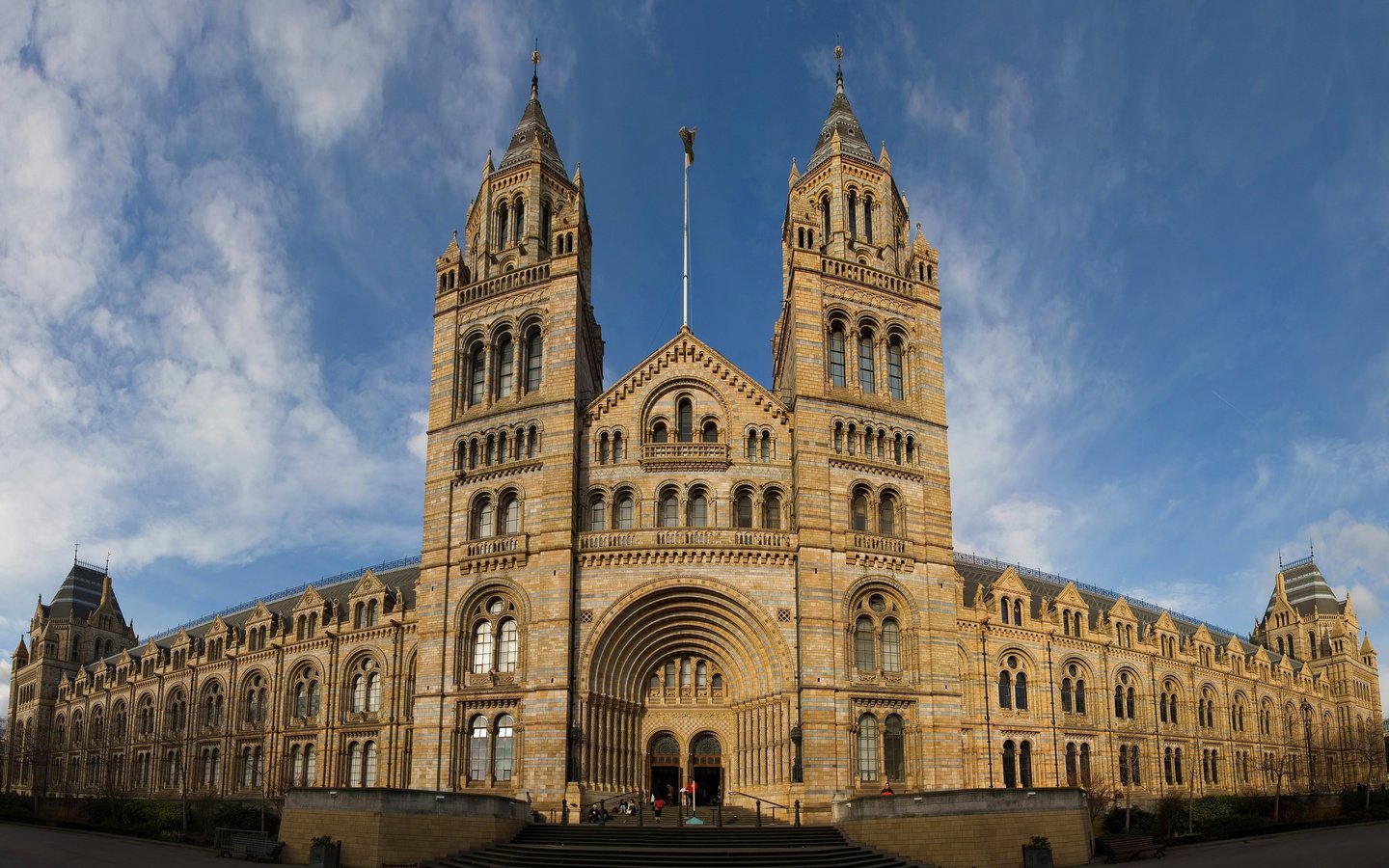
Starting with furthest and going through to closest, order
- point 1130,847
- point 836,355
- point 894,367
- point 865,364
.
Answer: point 894,367 → point 865,364 → point 836,355 → point 1130,847

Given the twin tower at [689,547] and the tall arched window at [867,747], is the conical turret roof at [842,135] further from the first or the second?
the tall arched window at [867,747]

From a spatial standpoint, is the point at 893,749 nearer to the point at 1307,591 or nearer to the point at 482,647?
the point at 482,647

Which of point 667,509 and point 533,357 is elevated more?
point 533,357

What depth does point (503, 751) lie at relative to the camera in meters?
44.7

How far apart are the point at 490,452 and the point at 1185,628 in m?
60.6

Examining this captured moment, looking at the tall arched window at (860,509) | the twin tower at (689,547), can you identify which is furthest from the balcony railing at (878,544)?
the tall arched window at (860,509)

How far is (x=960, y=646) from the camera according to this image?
2261 inches

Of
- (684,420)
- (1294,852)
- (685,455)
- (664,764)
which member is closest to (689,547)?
(685,455)

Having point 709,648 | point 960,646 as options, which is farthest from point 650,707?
point 960,646

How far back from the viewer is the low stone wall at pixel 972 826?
35.4 metres

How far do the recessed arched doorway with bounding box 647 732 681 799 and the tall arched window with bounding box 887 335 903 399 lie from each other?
18.3 metres

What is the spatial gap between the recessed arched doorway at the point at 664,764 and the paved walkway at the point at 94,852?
1663cm

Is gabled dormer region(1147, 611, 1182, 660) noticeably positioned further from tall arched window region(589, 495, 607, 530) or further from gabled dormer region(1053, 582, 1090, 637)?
tall arched window region(589, 495, 607, 530)

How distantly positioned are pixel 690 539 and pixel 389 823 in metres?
16.4
